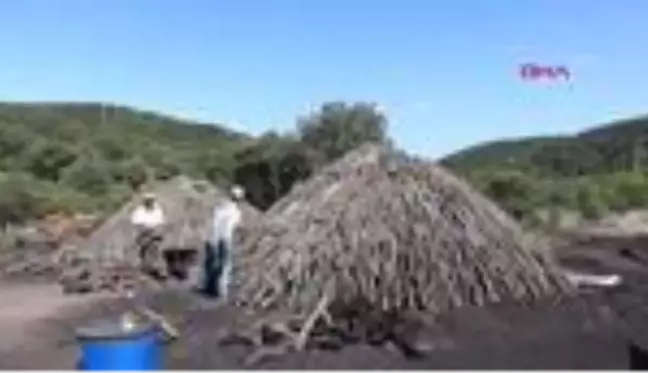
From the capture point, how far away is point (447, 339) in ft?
43.1

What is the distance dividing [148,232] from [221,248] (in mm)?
5553

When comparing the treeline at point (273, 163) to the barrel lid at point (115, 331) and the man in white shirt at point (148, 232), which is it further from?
the barrel lid at point (115, 331)

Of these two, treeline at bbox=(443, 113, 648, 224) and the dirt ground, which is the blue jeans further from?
treeline at bbox=(443, 113, 648, 224)

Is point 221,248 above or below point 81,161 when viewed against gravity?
below

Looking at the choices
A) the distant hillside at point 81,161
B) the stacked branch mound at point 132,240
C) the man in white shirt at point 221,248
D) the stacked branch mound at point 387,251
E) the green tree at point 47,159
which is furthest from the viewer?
the green tree at point 47,159

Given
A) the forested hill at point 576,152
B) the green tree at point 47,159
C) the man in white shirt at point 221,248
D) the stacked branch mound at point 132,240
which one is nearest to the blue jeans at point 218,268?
the man in white shirt at point 221,248

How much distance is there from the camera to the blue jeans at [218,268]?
610 inches

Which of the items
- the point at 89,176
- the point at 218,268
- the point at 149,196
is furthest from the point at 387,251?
the point at 89,176

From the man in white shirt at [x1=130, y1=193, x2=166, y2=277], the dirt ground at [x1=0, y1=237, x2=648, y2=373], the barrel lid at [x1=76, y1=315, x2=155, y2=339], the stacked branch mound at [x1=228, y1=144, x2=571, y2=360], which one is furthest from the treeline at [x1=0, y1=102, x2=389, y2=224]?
the barrel lid at [x1=76, y1=315, x2=155, y2=339]

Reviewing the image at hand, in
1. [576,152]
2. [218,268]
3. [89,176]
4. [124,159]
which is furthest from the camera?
[576,152]

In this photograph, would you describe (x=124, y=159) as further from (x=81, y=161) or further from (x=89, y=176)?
(x=89, y=176)

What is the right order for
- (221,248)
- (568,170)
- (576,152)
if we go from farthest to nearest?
(576,152) → (568,170) → (221,248)

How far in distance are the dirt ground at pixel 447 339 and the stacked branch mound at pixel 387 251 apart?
51cm

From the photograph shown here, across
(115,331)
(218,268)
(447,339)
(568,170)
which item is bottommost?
(447,339)
